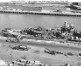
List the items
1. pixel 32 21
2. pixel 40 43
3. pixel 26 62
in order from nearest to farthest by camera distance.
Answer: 1. pixel 26 62
2. pixel 40 43
3. pixel 32 21

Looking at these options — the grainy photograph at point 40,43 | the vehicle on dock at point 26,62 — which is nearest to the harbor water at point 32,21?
the grainy photograph at point 40,43

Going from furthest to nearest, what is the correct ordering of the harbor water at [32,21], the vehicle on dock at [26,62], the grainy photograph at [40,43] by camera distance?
the harbor water at [32,21] < the grainy photograph at [40,43] < the vehicle on dock at [26,62]

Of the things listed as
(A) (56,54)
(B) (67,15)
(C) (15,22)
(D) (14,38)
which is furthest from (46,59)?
(B) (67,15)

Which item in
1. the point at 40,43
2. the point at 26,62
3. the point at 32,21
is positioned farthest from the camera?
the point at 32,21

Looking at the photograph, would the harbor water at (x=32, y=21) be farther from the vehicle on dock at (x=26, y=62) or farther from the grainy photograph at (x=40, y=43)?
the vehicle on dock at (x=26, y=62)

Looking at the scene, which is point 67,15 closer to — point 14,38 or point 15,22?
point 15,22

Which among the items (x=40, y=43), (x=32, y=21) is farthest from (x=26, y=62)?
(x=32, y=21)

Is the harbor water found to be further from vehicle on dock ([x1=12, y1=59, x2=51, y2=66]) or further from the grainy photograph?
vehicle on dock ([x1=12, y1=59, x2=51, y2=66])

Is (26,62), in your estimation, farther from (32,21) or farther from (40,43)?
(32,21)
